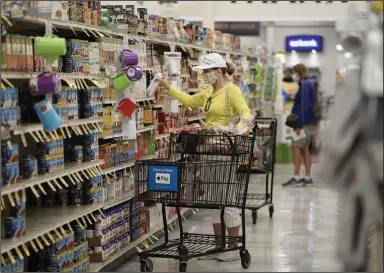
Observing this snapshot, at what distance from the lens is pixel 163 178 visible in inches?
265

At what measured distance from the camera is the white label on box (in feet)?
22.0

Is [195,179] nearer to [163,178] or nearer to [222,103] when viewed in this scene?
[163,178]

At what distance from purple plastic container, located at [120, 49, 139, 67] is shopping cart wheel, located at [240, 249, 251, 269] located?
191 centimetres

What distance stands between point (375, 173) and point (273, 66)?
15.1 m

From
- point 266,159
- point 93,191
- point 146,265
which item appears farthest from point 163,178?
point 266,159

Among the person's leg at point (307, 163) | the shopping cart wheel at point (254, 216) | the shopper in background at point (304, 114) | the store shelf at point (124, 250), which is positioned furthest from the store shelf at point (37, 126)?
the person's leg at point (307, 163)

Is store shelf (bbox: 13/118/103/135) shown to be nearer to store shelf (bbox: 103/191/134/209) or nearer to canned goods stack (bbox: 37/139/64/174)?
canned goods stack (bbox: 37/139/64/174)

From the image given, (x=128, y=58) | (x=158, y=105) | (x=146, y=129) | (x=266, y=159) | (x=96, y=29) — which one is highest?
(x=96, y=29)

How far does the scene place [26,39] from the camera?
517cm

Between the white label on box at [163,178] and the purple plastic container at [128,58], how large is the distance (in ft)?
3.36

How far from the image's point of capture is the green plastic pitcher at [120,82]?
695 centimetres

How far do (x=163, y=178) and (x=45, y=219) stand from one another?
1217 mm

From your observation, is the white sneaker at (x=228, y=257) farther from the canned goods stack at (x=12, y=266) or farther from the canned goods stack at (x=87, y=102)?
the canned goods stack at (x=12, y=266)

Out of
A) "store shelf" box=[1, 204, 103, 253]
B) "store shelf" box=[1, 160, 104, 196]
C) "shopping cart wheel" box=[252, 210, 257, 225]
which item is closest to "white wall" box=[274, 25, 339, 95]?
"shopping cart wheel" box=[252, 210, 257, 225]
